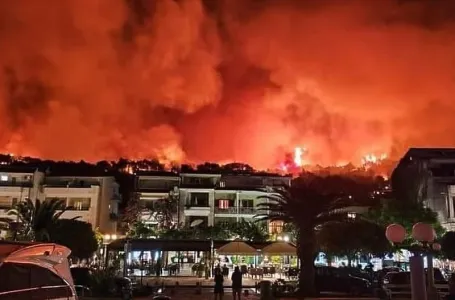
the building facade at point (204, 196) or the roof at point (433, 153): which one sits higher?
the roof at point (433, 153)

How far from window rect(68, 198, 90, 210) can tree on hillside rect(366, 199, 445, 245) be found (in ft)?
110

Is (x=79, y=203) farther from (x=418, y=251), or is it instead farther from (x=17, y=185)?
(x=418, y=251)

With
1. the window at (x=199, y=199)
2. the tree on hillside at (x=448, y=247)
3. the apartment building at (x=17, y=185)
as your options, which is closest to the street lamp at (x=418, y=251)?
the tree on hillside at (x=448, y=247)

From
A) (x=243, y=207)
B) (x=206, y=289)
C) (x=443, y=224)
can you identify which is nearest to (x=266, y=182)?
(x=243, y=207)

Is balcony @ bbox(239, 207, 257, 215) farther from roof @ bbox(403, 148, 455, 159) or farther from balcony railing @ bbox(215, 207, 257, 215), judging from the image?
roof @ bbox(403, 148, 455, 159)

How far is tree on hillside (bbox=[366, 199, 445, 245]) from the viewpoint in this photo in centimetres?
5108

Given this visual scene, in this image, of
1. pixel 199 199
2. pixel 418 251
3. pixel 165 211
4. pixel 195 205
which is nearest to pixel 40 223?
pixel 165 211

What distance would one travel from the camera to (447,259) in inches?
1746

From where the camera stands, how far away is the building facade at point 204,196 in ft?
216

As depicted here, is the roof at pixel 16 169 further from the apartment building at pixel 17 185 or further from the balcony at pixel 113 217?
the balcony at pixel 113 217

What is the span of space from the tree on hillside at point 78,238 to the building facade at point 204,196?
53.3 feet

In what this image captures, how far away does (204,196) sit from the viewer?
6744 cm

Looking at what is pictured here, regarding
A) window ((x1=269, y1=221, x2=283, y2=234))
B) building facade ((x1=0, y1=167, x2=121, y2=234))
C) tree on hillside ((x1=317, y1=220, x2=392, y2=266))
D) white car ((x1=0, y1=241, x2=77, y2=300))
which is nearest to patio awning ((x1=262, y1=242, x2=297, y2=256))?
tree on hillside ((x1=317, y1=220, x2=392, y2=266))

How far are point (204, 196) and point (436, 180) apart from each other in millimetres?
28090
